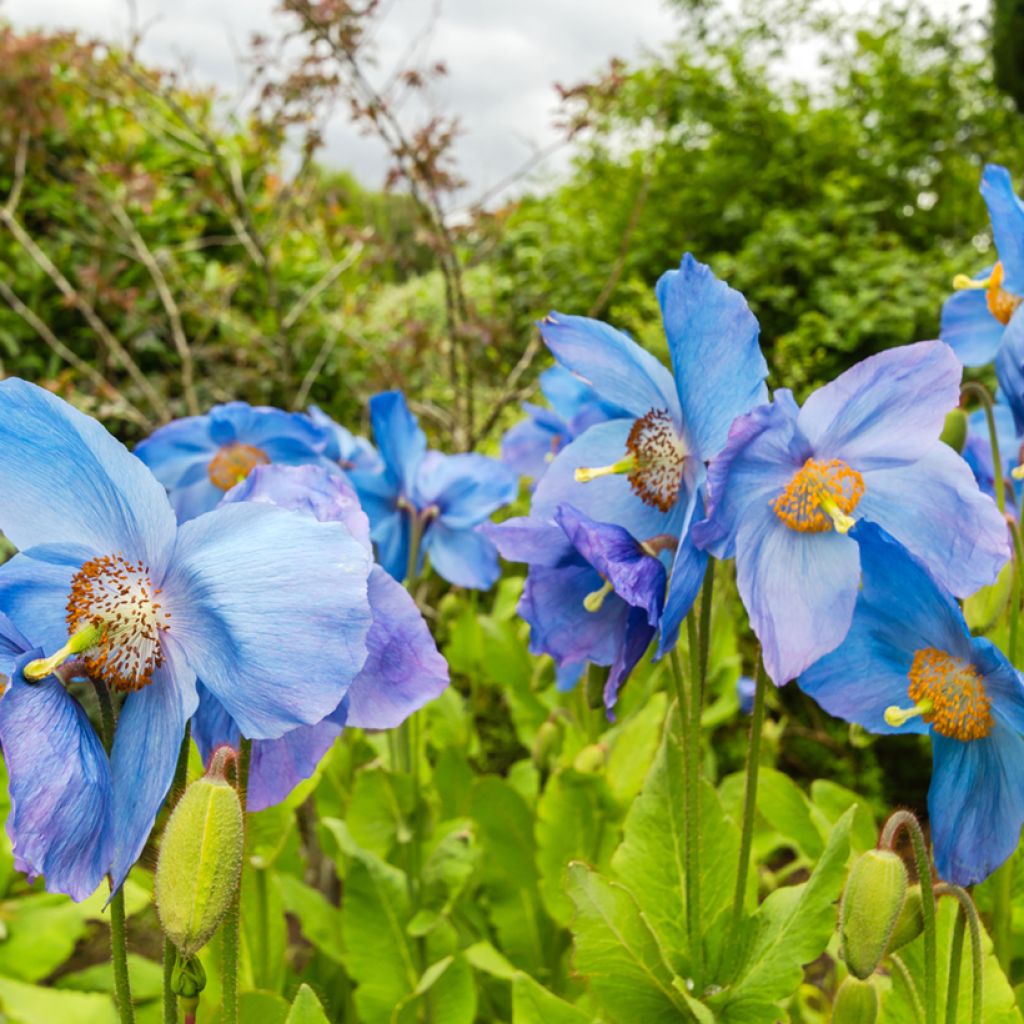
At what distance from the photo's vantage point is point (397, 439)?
1.67m

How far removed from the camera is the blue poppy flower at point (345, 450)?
5.11ft

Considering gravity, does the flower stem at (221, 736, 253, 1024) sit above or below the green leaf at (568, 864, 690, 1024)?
above

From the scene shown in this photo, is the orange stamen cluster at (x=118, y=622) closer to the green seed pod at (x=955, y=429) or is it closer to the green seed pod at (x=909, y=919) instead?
the green seed pod at (x=909, y=919)

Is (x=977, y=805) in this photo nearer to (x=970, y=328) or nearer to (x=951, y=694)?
(x=951, y=694)

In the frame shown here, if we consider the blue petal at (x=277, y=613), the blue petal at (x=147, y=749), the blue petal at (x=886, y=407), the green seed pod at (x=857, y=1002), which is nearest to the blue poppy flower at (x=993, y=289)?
the blue petal at (x=886, y=407)

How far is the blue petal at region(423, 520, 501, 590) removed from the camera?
1.79 metres

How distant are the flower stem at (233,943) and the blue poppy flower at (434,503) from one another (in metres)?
0.92

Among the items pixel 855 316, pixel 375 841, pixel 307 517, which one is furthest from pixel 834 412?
pixel 855 316

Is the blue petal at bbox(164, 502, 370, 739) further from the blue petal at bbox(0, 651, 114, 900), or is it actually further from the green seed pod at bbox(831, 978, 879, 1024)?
the green seed pod at bbox(831, 978, 879, 1024)

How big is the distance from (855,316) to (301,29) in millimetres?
3188

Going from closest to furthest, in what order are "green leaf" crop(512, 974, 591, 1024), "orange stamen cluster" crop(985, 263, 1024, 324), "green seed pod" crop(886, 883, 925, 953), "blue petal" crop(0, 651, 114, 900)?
"blue petal" crop(0, 651, 114, 900) < "green seed pod" crop(886, 883, 925, 953) < "green leaf" crop(512, 974, 591, 1024) < "orange stamen cluster" crop(985, 263, 1024, 324)

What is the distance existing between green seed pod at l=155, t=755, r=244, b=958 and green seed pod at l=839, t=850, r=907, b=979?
17.9 inches

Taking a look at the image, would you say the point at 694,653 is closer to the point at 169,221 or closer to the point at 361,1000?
the point at 361,1000

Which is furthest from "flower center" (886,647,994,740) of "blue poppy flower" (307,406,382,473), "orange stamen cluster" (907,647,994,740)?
"blue poppy flower" (307,406,382,473)
